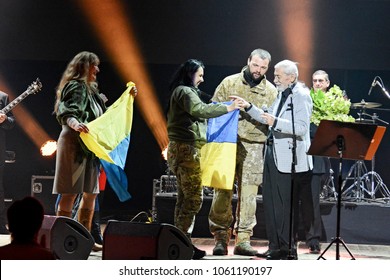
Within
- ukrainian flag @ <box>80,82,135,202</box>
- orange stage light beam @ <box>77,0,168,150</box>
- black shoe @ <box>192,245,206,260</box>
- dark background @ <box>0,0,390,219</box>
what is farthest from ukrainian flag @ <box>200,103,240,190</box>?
orange stage light beam @ <box>77,0,168,150</box>

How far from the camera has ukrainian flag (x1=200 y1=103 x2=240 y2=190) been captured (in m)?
6.56

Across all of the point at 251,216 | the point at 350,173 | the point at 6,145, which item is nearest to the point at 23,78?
the point at 6,145

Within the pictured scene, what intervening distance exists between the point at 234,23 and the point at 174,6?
60cm

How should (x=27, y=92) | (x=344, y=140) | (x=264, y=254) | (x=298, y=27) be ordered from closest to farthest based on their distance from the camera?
(x=344, y=140), (x=264, y=254), (x=27, y=92), (x=298, y=27)

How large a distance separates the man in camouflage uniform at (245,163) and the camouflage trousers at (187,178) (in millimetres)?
324

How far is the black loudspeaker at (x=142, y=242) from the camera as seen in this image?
5441 millimetres

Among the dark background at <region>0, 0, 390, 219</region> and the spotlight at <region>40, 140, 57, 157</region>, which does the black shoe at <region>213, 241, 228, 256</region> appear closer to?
the dark background at <region>0, 0, 390, 219</region>

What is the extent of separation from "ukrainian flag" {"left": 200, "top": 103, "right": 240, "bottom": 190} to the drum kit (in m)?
1.92

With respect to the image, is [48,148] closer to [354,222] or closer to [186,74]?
[186,74]

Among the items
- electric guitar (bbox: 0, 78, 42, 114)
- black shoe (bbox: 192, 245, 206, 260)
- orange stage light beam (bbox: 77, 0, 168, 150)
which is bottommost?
black shoe (bbox: 192, 245, 206, 260)

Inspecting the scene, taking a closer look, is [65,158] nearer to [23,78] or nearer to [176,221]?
[176,221]

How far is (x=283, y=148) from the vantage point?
20.9ft

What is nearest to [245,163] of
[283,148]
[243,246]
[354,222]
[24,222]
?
[283,148]

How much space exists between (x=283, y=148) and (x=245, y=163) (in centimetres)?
49
